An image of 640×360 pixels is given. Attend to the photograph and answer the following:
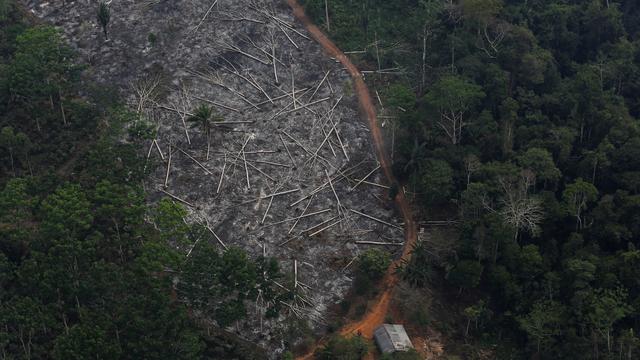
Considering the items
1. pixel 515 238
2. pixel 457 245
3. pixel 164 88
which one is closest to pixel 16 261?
pixel 164 88

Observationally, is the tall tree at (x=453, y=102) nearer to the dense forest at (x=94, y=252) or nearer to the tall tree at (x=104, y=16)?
the dense forest at (x=94, y=252)

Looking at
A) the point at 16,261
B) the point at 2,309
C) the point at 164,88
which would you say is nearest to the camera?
the point at 2,309

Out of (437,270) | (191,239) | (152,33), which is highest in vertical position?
(152,33)

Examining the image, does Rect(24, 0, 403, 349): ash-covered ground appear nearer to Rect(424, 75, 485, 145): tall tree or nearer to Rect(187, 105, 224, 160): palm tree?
Rect(187, 105, 224, 160): palm tree

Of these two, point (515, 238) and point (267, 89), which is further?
point (267, 89)

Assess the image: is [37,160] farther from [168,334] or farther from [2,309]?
[168,334]

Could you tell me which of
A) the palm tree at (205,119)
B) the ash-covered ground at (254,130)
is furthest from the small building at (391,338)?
the palm tree at (205,119)

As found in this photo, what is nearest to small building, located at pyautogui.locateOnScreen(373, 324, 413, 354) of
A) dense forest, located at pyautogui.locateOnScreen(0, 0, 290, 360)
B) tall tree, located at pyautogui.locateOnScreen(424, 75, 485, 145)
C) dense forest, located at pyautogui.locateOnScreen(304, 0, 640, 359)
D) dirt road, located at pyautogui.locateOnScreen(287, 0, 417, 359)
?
dirt road, located at pyautogui.locateOnScreen(287, 0, 417, 359)
